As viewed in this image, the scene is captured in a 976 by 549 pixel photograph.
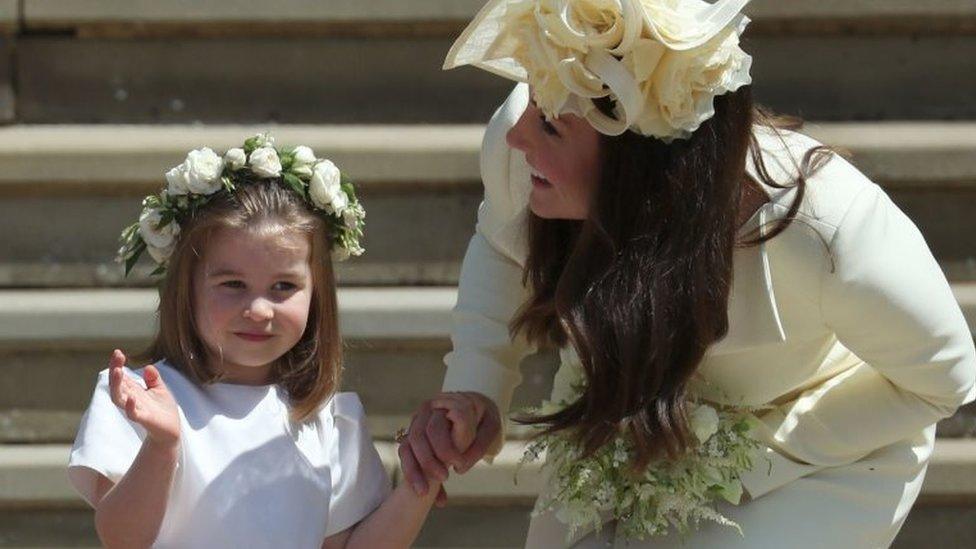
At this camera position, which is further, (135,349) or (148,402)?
(135,349)

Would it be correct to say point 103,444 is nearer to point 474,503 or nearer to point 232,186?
point 232,186

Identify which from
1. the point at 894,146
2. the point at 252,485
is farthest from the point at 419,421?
the point at 894,146

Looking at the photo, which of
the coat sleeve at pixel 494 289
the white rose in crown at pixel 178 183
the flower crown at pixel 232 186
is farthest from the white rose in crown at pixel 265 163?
the coat sleeve at pixel 494 289

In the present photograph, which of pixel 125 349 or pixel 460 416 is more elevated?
pixel 460 416

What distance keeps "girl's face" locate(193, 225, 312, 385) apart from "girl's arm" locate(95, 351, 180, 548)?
19cm

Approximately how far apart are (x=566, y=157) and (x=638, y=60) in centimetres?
23

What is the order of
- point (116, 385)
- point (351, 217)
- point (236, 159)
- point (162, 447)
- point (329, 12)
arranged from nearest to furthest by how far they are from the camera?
point (116, 385) → point (162, 447) → point (236, 159) → point (351, 217) → point (329, 12)

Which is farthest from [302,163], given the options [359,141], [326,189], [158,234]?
[359,141]

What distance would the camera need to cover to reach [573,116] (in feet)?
9.59

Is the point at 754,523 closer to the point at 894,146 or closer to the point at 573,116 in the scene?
the point at 573,116

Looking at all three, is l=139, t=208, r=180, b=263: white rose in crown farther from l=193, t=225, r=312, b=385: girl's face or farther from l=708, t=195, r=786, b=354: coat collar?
l=708, t=195, r=786, b=354: coat collar

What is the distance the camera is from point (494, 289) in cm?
337

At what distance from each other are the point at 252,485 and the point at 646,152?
96 centimetres

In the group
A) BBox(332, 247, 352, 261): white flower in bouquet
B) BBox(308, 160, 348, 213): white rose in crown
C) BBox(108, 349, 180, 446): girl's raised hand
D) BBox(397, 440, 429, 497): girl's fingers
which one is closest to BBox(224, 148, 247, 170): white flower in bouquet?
BBox(308, 160, 348, 213): white rose in crown
